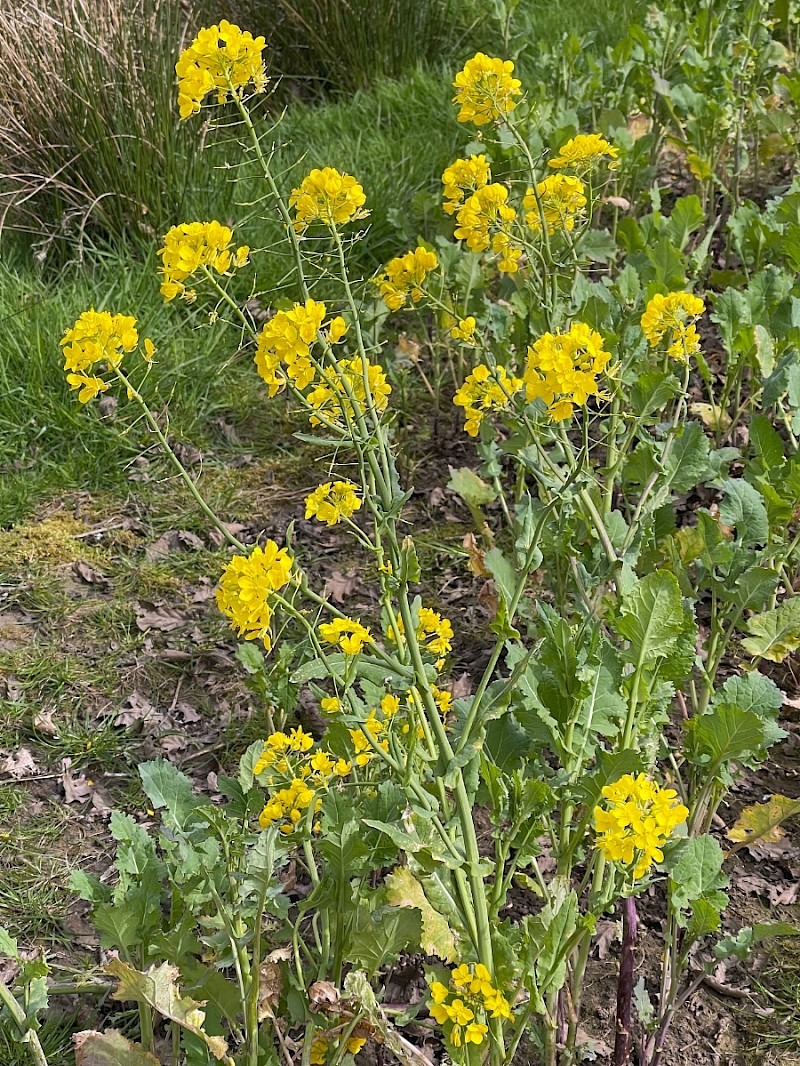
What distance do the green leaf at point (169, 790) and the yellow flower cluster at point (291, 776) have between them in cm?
29

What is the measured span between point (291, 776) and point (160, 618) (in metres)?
1.37

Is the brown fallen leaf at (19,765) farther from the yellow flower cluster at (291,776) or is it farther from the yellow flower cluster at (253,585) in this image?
the yellow flower cluster at (253,585)

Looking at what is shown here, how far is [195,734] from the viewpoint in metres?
2.58

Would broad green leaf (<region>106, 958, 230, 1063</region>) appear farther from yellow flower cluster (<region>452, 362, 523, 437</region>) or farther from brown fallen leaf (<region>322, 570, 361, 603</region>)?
brown fallen leaf (<region>322, 570, 361, 603</region>)

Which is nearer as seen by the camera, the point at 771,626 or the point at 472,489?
the point at 771,626

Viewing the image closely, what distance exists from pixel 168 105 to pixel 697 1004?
3453 millimetres

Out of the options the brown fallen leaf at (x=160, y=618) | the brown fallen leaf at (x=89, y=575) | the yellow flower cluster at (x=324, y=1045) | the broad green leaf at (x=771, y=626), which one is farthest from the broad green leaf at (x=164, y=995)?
the brown fallen leaf at (x=89, y=575)

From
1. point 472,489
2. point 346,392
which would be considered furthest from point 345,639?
point 472,489

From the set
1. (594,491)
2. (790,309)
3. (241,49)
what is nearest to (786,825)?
(594,491)

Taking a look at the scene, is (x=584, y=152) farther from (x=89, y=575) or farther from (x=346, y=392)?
(x=89, y=575)

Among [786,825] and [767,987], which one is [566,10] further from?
[767,987]

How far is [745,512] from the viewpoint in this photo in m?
2.14

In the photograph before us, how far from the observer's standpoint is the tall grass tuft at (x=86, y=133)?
156 inches

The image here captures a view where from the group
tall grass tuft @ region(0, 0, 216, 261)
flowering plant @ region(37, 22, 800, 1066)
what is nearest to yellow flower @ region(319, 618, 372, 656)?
flowering plant @ region(37, 22, 800, 1066)
